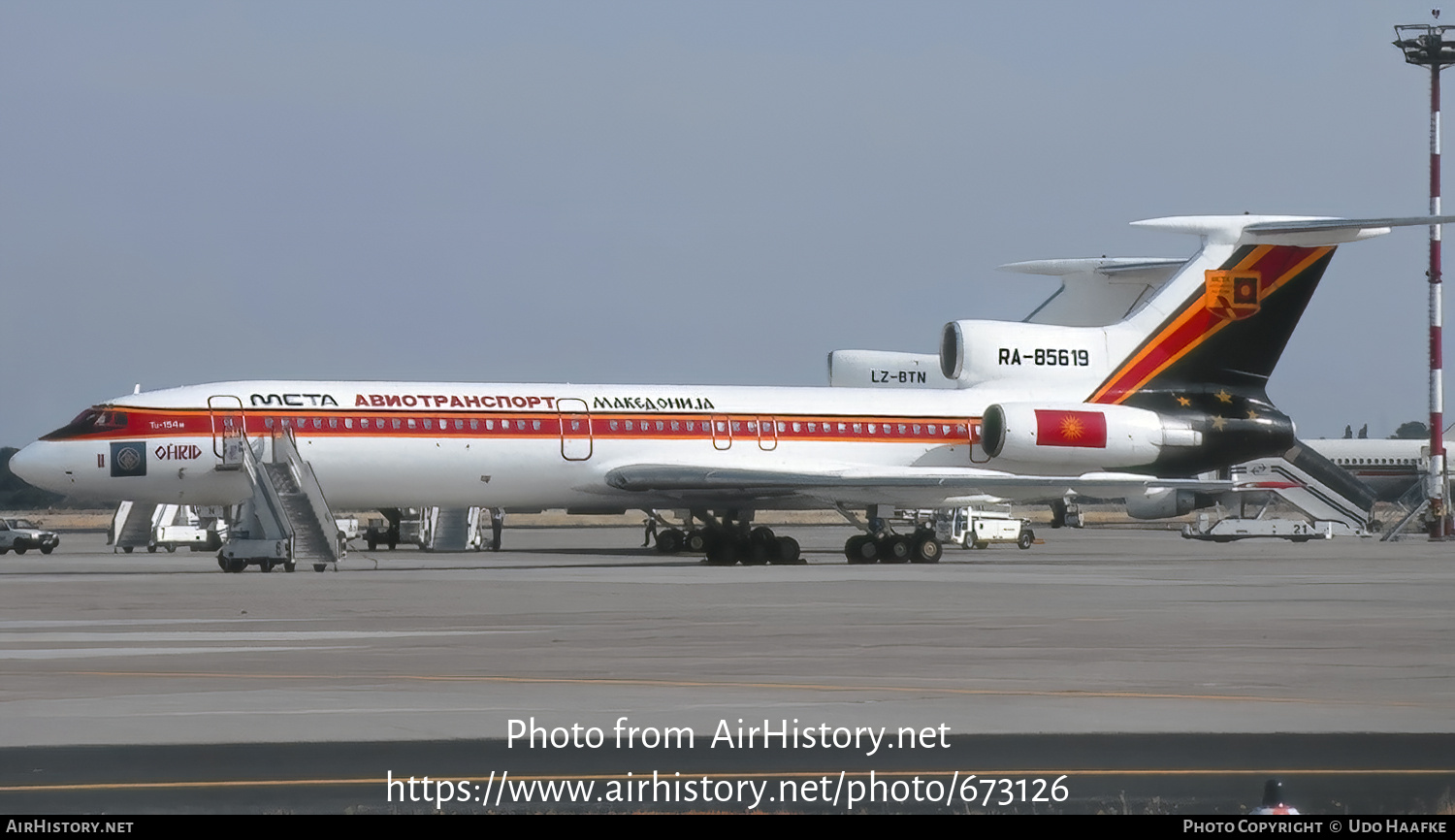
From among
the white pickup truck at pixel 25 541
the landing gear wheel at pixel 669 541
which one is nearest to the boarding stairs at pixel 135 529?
the white pickup truck at pixel 25 541

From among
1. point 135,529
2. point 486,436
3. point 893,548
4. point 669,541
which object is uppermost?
point 486,436

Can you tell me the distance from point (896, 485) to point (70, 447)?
1777 centimetres

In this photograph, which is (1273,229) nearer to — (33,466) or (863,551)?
(863,551)

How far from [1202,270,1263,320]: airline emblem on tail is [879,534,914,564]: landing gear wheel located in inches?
379

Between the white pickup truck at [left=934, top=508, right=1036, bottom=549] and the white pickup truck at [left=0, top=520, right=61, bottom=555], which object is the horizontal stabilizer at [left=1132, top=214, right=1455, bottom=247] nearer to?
the white pickup truck at [left=934, top=508, right=1036, bottom=549]

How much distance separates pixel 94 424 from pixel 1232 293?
26.7 meters

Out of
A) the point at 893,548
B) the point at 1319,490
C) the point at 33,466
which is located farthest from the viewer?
the point at 1319,490

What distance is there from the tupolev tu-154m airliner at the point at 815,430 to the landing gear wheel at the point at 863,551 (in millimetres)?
46

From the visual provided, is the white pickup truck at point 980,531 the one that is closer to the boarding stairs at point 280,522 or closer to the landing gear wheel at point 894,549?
the landing gear wheel at point 894,549

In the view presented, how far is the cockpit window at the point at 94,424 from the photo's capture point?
35.9 metres

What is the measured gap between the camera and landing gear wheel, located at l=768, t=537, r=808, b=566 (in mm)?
40562

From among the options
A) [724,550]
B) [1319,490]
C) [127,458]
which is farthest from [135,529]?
[1319,490]

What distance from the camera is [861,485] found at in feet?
125

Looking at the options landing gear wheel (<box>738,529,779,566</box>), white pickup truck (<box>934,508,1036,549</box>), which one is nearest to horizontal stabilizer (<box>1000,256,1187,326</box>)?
white pickup truck (<box>934,508,1036,549</box>)
